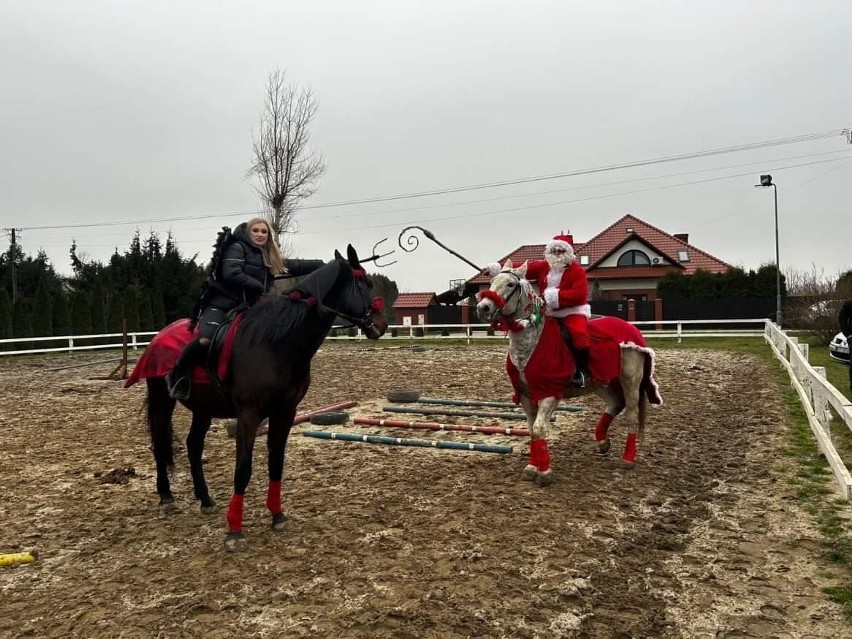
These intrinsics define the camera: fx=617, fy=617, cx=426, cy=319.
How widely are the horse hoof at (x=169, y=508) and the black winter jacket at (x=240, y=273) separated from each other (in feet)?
6.02

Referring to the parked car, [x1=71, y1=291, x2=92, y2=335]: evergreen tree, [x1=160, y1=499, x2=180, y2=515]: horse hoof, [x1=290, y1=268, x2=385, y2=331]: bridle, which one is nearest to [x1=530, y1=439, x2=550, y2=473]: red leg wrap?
[x1=290, y1=268, x2=385, y2=331]: bridle

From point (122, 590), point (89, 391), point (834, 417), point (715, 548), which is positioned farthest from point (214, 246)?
point (89, 391)

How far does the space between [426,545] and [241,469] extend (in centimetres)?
147

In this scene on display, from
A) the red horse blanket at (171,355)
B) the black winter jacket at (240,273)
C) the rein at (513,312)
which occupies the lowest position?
the red horse blanket at (171,355)

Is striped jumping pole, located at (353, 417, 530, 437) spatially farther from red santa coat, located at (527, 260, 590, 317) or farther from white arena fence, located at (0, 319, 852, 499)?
white arena fence, located at (0, 319, 852, 499)

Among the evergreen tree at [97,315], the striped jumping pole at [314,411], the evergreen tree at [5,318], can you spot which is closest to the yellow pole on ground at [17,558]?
the striped jumping pole at [314,411]

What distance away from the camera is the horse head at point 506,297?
582 centimetres

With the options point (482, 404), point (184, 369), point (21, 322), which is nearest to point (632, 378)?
point (482, 404)

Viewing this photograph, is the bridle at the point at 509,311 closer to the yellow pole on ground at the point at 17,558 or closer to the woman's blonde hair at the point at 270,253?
the woman's blonde hair at the point at 270,253

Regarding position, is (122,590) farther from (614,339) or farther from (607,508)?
(614,339)

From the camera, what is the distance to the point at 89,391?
1305 centimetres

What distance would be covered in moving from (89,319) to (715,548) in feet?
93.0

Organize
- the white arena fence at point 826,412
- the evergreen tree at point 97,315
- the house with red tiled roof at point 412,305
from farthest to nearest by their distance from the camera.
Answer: the house with red tiled roof at point 412,305
the evergreen tree at point 97,315
the white arena fence at point 826,412

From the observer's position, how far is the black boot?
6.29m
